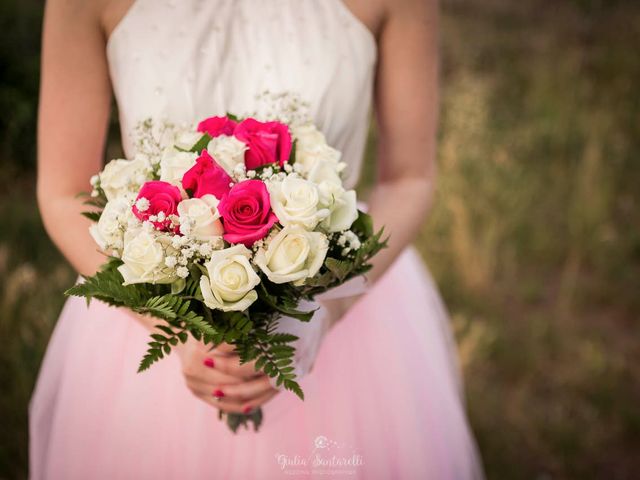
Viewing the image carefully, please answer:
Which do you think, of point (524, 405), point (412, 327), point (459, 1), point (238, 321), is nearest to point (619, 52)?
point (459, 1)

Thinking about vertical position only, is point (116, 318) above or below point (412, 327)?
above

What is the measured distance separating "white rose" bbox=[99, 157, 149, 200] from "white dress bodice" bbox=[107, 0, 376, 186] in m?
0.35

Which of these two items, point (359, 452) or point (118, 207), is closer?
point (118, 207)

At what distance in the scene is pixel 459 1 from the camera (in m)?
8.48

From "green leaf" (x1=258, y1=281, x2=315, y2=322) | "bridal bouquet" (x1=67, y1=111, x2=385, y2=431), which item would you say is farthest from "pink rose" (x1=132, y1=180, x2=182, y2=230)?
"green leaf" (x1=258, y1=281, x2=315, y2=322)

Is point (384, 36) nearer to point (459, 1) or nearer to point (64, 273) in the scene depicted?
point (64, 273)

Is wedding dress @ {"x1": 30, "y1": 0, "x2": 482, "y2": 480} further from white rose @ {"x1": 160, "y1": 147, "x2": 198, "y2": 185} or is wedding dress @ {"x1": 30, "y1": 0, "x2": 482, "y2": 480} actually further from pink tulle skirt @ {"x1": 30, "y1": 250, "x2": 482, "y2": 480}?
white rose @ {"x1": 160, "y1": 147, "x2": 198, "y2": 185}

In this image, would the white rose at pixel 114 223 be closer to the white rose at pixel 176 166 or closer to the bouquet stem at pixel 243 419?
the white rose at pixel 176 166

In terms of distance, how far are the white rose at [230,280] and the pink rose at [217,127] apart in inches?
13.4

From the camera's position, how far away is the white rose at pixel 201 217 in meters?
1.13

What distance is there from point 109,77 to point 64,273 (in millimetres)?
2450

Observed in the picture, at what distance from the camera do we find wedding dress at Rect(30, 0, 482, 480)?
1657 millimetres

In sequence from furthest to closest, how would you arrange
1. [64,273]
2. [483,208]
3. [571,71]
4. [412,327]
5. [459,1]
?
[459,1]
[571,71]
[483,208]
[64,273]
[412,327]

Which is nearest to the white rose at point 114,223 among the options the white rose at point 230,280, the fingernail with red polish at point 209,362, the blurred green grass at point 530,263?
the white rose at point 230,280
